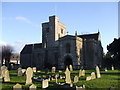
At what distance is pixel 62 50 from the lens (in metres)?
43.5

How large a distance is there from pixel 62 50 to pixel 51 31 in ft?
38.1

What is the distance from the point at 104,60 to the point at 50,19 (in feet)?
64.1

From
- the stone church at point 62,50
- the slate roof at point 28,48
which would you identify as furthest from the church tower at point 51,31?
the slate roof at point 28,48

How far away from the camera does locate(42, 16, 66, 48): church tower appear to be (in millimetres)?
52844

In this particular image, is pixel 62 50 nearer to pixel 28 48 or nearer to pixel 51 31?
pixel 51 31

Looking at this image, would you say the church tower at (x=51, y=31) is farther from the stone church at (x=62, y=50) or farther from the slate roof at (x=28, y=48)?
the slate roof at (x=28, y=48)

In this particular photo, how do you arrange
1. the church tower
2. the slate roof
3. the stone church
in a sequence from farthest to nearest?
1. the slate roof
2. the church tower
3. the stone church

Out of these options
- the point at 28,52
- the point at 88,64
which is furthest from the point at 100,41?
the point at 28,52

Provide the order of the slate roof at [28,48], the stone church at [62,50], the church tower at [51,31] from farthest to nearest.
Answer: the slate roof at [28,48], the church tower at [51,31], the stone church at [62,50]

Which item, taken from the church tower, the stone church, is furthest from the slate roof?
the church tower

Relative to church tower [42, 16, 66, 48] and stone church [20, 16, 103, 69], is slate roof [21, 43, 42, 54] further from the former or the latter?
church tower [42, 16, 66, 48]

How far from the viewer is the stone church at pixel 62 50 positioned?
42500mm

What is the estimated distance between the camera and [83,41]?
45.5 metres

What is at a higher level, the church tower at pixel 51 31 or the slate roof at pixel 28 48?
the church tower at pixel 51 31
